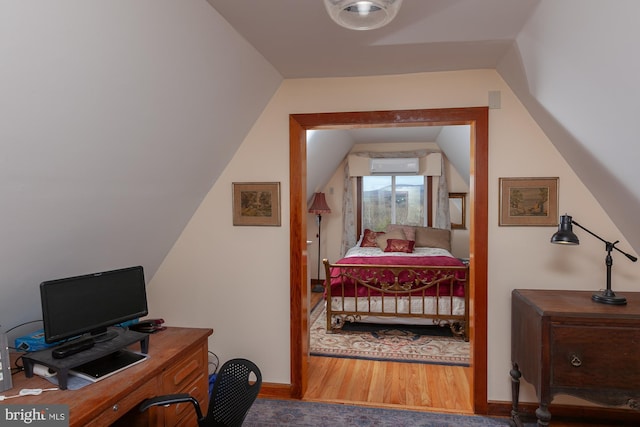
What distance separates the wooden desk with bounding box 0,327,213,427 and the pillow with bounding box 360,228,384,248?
166 inches

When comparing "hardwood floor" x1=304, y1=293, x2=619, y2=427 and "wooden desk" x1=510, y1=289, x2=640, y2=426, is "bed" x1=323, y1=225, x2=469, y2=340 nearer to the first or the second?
"hardwood floor" x1=304, y1=293, x2=619, y2=427

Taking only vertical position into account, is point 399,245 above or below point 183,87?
below

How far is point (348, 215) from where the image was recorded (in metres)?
6.75

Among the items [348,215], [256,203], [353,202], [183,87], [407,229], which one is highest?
[183,87]

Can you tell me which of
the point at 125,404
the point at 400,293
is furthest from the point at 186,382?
the point at 400,293

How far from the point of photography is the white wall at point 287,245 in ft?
8.16

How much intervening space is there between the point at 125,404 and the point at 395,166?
5.64m

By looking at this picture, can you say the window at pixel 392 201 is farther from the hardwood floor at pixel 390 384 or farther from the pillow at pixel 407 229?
the hardwood floor at pixel 390 384

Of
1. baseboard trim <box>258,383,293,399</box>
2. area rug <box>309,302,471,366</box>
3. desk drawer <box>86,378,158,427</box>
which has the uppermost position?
desk drawer <box>86,378,158,427</box>

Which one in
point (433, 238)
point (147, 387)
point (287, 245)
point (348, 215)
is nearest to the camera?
point (147, 387)

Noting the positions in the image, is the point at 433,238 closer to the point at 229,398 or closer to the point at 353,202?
the point at 353,202

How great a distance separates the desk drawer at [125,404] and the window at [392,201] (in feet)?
17.7

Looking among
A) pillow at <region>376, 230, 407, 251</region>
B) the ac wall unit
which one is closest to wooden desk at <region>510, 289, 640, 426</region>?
pillow at <region>376, 230, 407, 251</region>

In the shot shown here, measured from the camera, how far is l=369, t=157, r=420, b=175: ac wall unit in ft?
21.4
